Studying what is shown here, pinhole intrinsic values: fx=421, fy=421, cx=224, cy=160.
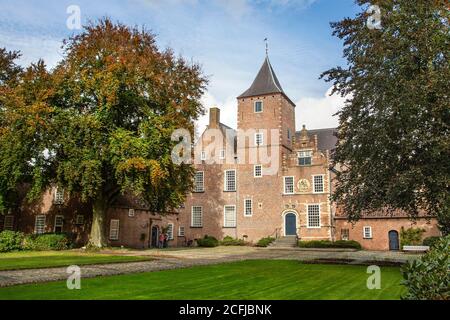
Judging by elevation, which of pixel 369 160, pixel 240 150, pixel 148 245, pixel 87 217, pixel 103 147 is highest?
pixel 240 150

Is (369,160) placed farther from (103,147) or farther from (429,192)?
(103,147)

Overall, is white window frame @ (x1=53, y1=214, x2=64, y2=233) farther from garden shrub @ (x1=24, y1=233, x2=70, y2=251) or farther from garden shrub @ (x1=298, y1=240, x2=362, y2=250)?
garden shrub @ (x1=298, y1=240, x2=362, y2=250)

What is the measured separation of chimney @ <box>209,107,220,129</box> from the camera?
49.7 m

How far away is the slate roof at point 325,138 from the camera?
156 feet

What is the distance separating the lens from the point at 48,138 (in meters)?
27.2

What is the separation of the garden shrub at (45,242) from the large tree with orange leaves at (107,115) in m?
4.12

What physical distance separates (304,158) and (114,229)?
2091 cm

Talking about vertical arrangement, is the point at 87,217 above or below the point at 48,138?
below

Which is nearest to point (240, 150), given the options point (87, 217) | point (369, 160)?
point (87, 217)

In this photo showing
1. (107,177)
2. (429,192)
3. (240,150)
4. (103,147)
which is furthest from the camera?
(240,150)

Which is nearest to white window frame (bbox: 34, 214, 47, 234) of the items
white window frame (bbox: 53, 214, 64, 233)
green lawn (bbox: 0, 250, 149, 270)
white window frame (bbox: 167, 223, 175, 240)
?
white window frame (bbox: 53, 214, 64, 233)

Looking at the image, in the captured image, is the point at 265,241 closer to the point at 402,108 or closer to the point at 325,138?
the point at 325,138

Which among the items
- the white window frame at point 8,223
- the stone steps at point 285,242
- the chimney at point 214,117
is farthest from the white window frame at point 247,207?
the white window frame at point 8,223
